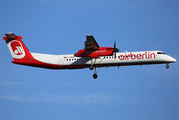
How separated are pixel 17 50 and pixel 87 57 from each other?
31.1 feet

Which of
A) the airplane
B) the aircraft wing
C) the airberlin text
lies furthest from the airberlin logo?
the airberlin text

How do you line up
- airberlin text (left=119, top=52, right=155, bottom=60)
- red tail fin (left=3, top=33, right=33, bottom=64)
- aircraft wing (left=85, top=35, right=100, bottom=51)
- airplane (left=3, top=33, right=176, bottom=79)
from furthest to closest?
1. red tail fin (left=3, top=33, right=33, bottom=64)
2. airberlin text (left=119, top=52, right=155, bottom=60)
3. airplane (left=3, top=33, right=176, bottom=79)
4. aircraft wing (left=85, top=35, right=100, bottom=51)

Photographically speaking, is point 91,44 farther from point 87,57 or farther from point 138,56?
point 138,56

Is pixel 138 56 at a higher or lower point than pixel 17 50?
lower

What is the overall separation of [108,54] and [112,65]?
229 centimetres

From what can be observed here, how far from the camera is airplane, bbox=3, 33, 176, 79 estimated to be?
30.6 metres

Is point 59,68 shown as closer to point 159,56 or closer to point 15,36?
point 15,36

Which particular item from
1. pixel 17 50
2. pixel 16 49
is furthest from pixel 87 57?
pixel 16 49

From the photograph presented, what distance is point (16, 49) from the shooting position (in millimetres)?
33094

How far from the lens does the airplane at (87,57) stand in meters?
30.6

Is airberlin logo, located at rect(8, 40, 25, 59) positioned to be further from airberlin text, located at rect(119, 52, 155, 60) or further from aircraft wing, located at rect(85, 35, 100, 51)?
airberlin text, located at rect(119, 52, 155, 60)

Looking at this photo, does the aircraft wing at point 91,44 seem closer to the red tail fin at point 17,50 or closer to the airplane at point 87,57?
the airplane at point 87,57

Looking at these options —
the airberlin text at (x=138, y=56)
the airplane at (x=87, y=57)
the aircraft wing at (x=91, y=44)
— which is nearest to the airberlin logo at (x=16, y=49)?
the airplane at (x=87, y=57)

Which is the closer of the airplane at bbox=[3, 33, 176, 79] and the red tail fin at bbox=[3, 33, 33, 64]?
the airplane at bbox=[3, 33, 176, 79]
